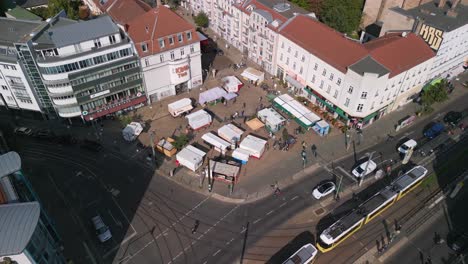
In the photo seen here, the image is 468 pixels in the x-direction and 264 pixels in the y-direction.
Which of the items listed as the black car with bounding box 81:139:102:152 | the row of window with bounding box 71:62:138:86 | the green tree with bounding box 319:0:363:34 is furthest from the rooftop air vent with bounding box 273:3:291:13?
the black car with bounding box 81:139:102:152

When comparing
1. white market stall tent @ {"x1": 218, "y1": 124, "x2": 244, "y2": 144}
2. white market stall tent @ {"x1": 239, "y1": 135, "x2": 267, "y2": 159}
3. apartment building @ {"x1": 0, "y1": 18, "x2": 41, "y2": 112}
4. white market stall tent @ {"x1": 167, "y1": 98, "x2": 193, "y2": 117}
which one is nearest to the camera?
apartment building @ {"x1": 0, "y1": 18, "x2": 41, "y2": 112}

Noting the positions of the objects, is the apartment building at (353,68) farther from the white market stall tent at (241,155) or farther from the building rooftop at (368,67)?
the white market stall tent at (241,155)

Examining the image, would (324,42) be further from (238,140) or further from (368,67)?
(238,140)

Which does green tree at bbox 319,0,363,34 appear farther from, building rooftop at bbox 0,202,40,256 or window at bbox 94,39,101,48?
building rooftop at bbox 0,202,40,256

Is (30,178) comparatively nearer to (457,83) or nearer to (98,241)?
(98,241)

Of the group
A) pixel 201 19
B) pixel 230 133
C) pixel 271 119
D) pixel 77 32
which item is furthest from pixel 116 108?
pixel 201 19

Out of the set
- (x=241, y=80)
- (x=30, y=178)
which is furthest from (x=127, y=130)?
(x=241, y=80)
